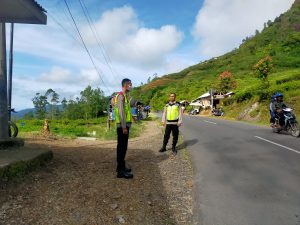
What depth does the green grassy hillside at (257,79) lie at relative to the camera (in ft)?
118

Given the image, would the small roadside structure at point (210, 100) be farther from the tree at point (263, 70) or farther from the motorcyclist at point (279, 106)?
the motorcyclist at point (279, 106)

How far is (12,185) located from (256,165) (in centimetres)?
618

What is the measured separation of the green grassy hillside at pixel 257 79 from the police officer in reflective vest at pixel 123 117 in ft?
84.8

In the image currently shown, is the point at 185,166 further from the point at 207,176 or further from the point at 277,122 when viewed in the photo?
the point at 277,122

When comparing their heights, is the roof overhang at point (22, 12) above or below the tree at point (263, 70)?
below

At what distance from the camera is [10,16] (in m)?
9.09

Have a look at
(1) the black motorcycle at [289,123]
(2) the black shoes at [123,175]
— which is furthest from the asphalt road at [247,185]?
(1) the black motorcycle at [289,123]

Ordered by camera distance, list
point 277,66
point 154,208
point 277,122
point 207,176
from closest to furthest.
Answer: point 154,208 → point 207,176 → point 277,122 → point 277,66

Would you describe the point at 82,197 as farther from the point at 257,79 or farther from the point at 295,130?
the point at 257,79

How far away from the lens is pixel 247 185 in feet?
24.0

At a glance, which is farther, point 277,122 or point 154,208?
point 277,122

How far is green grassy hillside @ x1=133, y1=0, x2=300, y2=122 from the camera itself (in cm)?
3595

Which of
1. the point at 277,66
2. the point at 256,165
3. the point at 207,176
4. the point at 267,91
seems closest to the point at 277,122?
the point at 256,165

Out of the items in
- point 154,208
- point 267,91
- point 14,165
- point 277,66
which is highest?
point 277,66
